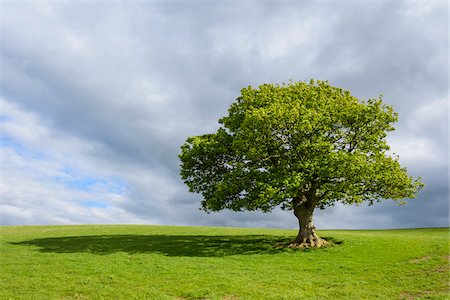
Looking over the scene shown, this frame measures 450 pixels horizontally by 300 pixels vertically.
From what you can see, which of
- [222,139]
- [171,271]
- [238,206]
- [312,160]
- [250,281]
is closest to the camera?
[250,281]

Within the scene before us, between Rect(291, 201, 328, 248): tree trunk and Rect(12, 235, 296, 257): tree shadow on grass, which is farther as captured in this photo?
Rect(291, 201, 328, 248): tree trunk

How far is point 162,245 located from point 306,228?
18499 millimetres

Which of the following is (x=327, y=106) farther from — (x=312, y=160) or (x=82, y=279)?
(x=82, y=279)

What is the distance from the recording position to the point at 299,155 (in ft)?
140

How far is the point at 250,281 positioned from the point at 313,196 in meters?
18.3

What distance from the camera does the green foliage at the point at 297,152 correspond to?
1602 inches

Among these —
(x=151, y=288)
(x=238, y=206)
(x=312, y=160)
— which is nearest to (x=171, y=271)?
(x=151, y=288)

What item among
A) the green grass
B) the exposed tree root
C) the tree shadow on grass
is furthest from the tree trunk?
the tree shadow on grass

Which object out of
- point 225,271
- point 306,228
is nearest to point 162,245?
point 225,271

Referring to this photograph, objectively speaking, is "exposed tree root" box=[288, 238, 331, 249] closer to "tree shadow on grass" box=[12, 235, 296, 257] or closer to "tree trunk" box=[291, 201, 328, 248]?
"tree trunk" box=[291, 201, 328, 248]

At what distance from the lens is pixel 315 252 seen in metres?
41.2

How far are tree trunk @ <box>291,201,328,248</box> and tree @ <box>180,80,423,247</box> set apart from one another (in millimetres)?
119

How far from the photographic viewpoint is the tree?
40.8 metres

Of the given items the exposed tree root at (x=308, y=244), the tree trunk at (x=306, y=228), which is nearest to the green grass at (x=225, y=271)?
the exposed tree root at (x=308, y=244)
